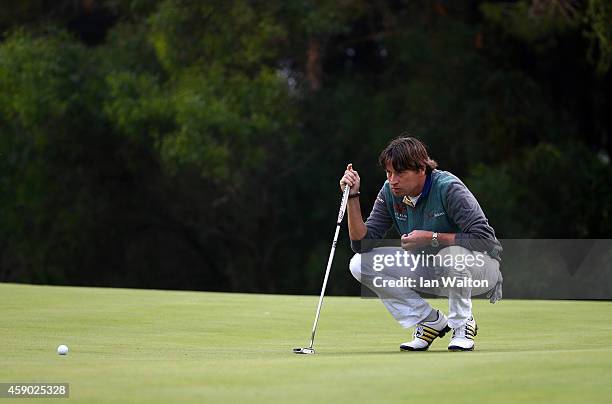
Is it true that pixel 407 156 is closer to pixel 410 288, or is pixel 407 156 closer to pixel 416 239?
pixel 416 239

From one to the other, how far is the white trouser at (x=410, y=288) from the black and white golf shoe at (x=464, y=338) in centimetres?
4

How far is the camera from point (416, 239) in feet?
24.1

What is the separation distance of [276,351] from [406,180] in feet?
4.41

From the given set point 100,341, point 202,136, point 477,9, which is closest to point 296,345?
point 100,341

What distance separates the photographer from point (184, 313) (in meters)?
10.7

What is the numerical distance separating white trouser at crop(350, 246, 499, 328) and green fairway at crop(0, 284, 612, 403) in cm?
26

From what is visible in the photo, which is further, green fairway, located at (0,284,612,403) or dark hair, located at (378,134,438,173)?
dark hair, located at (378,134,438,173)

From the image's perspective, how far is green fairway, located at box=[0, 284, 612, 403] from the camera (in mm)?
5242

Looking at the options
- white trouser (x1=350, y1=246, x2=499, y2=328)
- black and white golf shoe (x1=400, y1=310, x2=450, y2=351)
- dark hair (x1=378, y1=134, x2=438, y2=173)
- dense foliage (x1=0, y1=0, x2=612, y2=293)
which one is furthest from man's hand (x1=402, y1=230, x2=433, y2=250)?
dense foliage (x1=0, y1=0, x2=612, y2=293)

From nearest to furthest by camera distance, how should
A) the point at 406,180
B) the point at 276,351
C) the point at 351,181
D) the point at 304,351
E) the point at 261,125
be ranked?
the point at 304,351
the point at 406,180
the point at 276,351
the point at 351,181
the point at 261,125

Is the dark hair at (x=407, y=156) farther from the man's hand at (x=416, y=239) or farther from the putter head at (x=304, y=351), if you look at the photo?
the putter head at (x=304, y=351)

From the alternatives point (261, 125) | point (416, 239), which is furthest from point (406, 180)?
point (261, 125)

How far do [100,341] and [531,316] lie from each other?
4.17 m

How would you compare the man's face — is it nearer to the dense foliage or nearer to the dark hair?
the dark hair
